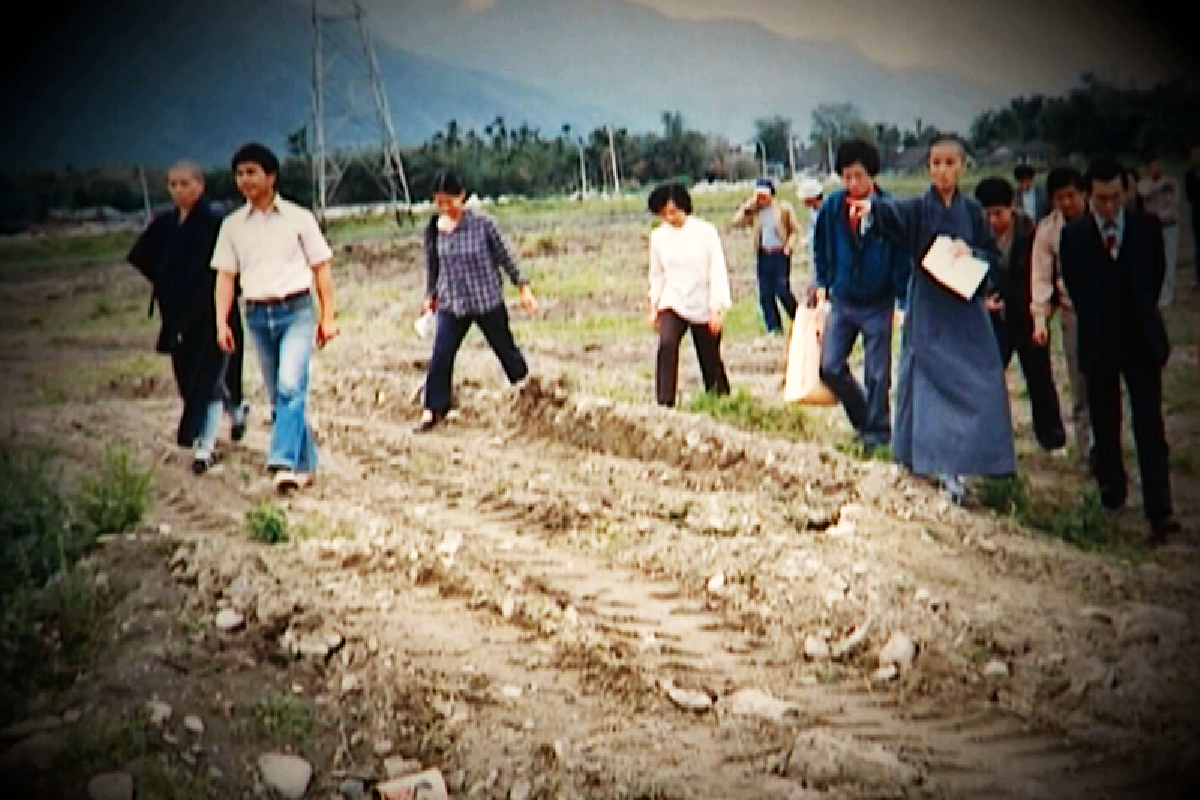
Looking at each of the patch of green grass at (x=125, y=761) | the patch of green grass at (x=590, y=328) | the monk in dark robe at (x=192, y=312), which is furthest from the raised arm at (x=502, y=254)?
the patch of green grass at (x=125, y=761)

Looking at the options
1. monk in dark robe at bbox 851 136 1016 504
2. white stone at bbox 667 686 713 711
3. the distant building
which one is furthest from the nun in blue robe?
white stone at bbox 667 686 713 711

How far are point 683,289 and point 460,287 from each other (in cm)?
63

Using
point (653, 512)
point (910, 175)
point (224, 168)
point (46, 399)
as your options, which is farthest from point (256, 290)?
point (910, 175)

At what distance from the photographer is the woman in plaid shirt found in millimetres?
3975

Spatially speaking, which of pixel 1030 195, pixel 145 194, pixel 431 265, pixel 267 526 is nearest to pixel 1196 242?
pixel 1030 195

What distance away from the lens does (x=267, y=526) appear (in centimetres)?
370

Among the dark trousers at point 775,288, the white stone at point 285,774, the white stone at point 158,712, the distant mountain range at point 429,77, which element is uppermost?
the distant mountain range at point 429,77

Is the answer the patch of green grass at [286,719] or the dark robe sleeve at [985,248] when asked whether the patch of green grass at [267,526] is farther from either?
the dark robe sleeve at [985,248]

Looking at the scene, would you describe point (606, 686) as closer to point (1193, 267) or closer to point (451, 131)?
point (451, 131)

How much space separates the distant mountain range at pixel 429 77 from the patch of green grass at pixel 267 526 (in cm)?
92

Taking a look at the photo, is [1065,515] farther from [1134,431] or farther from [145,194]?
[145,194]

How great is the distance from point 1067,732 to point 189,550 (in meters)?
2.19

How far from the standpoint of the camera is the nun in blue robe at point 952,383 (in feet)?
13.0

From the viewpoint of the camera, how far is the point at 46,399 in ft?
12.5
